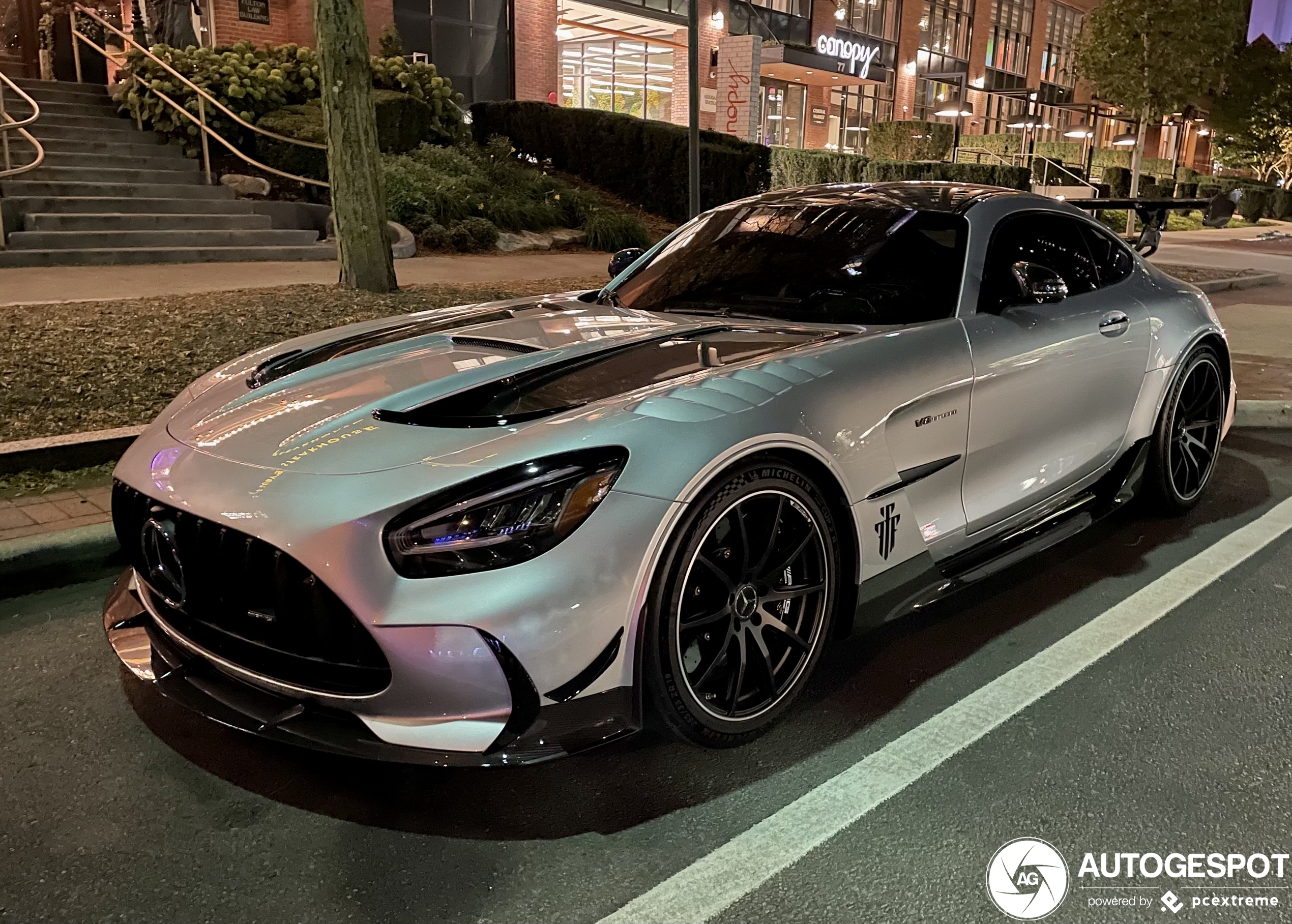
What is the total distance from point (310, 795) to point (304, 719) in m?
0.36

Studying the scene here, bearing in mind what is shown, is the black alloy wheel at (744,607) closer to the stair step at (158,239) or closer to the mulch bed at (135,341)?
the mulch bed at (135,341)

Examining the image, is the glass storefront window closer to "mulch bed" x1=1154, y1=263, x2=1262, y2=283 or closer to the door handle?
"mulch bed" x1=1154, y1=263, x2=1262, y2=283

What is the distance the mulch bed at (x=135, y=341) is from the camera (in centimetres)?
550

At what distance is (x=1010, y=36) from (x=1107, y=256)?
155 feet

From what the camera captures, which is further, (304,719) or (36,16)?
(36,16)

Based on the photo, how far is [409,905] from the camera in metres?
2.19

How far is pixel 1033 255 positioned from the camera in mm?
3969

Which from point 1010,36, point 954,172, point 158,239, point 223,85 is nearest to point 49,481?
point 158,239

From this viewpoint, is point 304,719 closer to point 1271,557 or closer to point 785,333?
point 785,333

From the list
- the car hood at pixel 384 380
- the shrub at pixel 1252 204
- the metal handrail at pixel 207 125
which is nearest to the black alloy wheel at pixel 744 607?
the car hood at pixel 384 380

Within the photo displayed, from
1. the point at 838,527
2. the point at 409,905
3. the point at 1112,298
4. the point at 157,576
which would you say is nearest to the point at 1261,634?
the point at 1112,298

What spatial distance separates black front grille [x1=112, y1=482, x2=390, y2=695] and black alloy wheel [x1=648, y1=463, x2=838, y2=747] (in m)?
0.69

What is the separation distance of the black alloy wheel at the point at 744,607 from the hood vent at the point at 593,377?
1.40 ft

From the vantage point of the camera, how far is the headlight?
227cm
